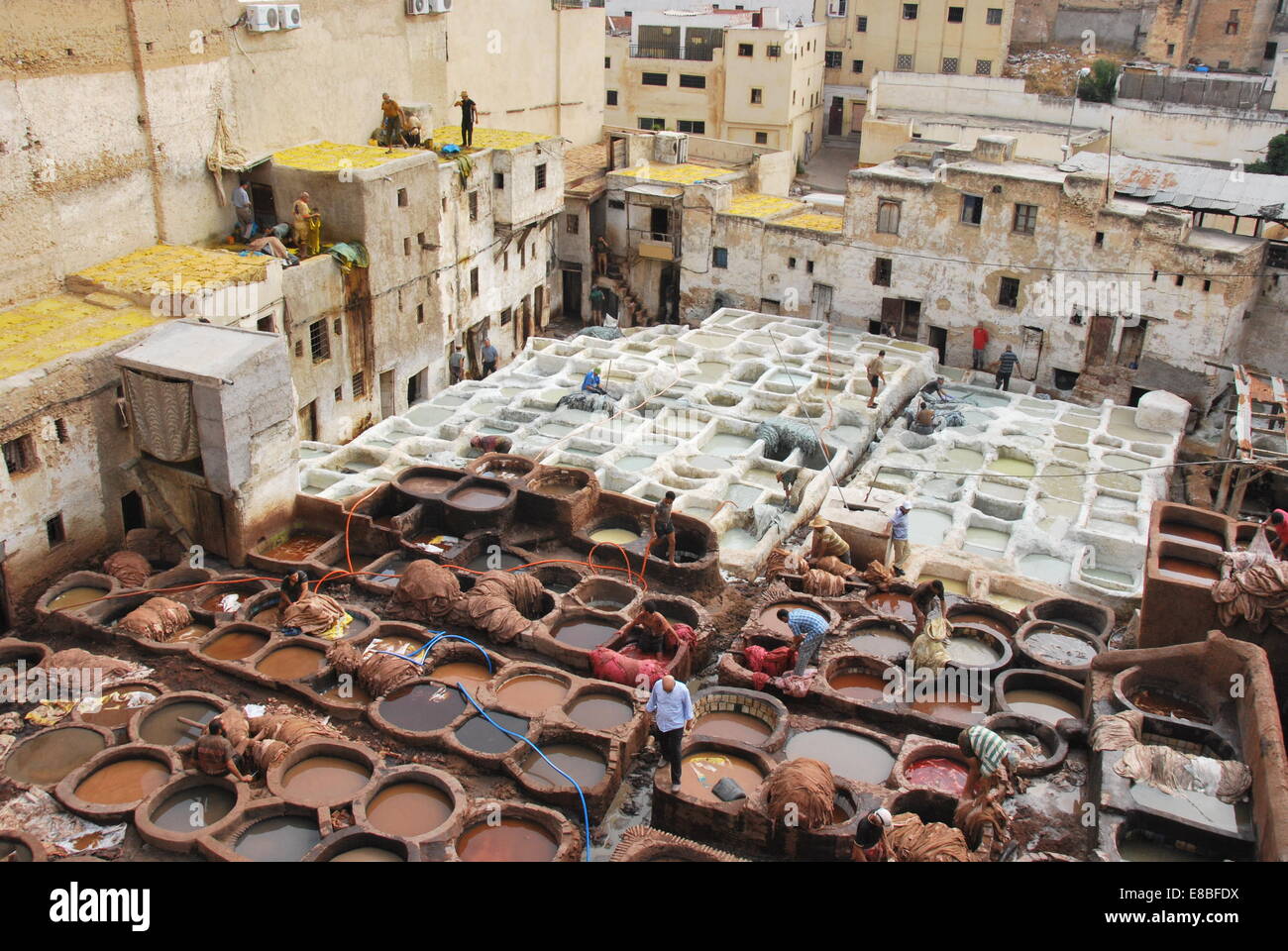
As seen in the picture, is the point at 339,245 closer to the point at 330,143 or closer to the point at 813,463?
the point at 330,143

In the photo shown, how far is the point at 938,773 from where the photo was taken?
49.2ft

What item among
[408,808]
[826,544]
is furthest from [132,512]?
[826,544]

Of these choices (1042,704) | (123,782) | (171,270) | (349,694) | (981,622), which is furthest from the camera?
(171,270)

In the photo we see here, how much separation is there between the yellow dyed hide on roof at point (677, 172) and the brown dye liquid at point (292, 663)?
909 inches

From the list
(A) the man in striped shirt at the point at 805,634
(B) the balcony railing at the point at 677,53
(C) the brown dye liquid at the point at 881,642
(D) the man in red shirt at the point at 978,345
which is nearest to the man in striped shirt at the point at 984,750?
(A) the man in striped shirt at the point at 805,634

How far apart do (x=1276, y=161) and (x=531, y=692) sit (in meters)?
36.9

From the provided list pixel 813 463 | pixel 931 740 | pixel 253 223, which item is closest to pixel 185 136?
pixel 253 223

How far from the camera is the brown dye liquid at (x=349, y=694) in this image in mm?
16562

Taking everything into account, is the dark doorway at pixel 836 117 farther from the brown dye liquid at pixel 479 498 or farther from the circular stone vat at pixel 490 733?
the circular stone vat at pixel 490 733

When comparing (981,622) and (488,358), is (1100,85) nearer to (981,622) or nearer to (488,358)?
(488,358)

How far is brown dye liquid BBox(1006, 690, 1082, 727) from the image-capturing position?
16.3 metres

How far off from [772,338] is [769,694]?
16.4m

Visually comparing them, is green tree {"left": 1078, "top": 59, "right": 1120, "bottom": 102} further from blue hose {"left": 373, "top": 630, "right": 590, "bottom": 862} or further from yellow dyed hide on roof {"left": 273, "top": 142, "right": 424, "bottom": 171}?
blue hose {"left": 373, "top": 630, "right": 590, "bottom": 862}

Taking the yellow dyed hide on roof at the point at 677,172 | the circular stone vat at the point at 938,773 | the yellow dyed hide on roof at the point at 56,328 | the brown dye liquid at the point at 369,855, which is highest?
the yellow dyed hide on roof at the point at 677,172
